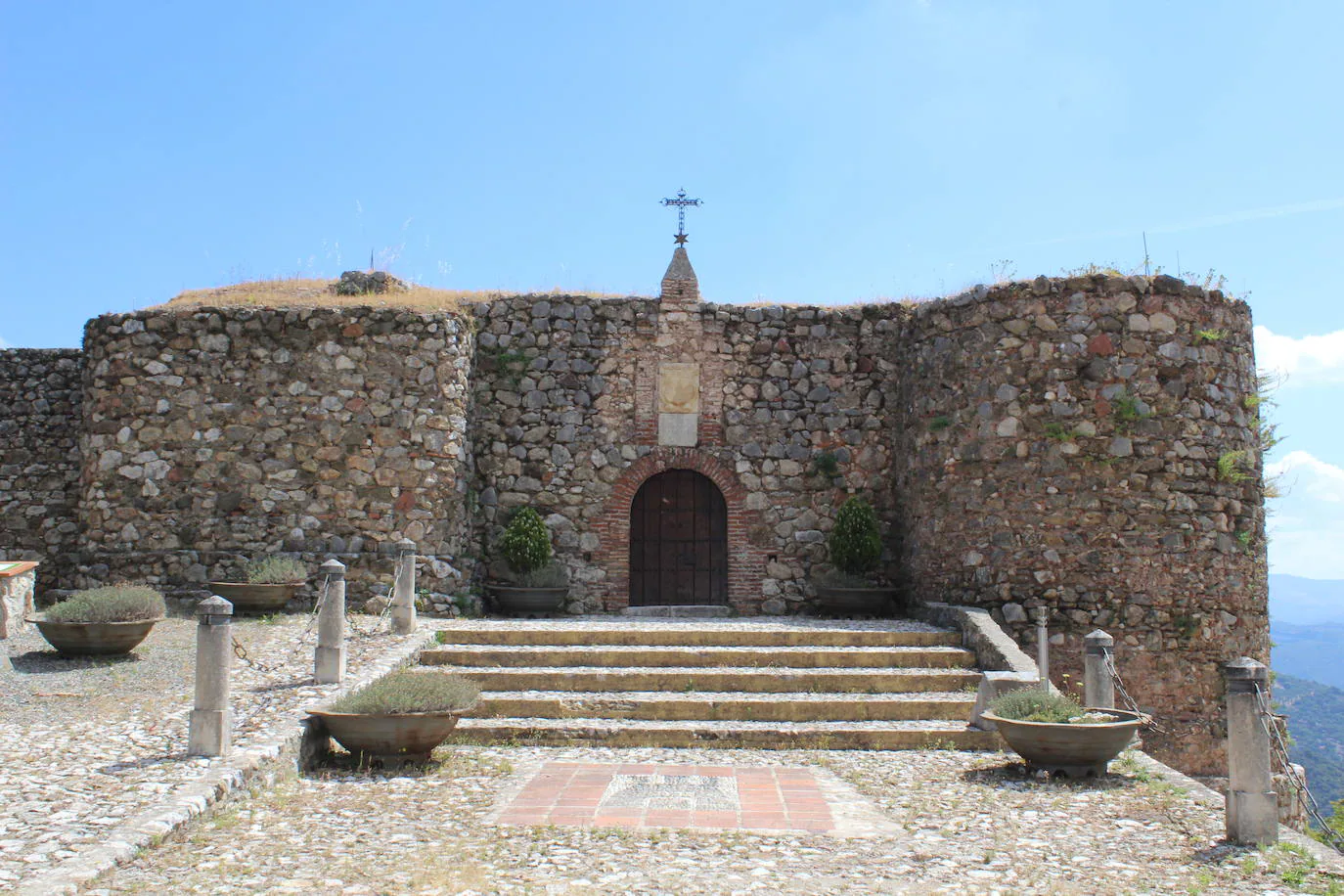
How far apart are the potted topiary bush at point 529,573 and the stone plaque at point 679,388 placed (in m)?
2.47

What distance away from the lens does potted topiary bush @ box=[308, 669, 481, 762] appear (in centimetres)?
780

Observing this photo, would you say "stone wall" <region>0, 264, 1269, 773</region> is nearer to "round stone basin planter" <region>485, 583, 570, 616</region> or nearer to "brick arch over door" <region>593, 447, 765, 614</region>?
"brick arch over door" <region>593, 447, 765, 614</region>

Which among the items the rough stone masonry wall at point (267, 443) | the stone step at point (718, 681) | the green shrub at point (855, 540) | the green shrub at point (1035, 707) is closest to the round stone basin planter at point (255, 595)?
the rough stone masonry wall at point (267, 443)

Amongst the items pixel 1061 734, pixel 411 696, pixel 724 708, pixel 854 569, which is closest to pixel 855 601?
pixel 854 569

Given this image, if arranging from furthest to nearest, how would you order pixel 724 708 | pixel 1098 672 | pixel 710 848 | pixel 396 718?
pixel 724 708 < pixel 1098 672 < pixel 396 718 < pixel 710 848

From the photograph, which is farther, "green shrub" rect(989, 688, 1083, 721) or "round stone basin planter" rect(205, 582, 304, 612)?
"round stone basin planter" rect(205, 582, 304, 612)

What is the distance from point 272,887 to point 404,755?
2843 millimetres

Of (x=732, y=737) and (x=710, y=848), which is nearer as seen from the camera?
(x=710, y=848)

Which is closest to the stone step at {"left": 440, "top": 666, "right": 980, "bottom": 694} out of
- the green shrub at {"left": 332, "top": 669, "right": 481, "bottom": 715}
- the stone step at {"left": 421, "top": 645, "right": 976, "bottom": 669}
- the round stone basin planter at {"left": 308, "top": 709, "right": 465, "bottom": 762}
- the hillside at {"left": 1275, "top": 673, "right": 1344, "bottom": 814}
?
the stone step at {"left": 421, "top": 645, "right": 976, "bottom": 669}

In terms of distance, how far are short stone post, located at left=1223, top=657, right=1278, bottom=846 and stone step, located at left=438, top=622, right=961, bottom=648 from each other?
17.7ft

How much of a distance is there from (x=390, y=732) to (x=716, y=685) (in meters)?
3.64

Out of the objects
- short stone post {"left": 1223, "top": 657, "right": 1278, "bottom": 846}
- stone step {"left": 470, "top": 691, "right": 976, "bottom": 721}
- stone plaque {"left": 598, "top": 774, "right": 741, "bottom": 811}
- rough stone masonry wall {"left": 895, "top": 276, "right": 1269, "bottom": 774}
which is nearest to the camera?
short stone post {"left": 1223, "top": 657, "right": 1278, "bottom": 846}

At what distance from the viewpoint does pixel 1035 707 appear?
26.7 ft

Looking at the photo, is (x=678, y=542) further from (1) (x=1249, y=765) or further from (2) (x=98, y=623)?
(1) (x=1249, y=765)
